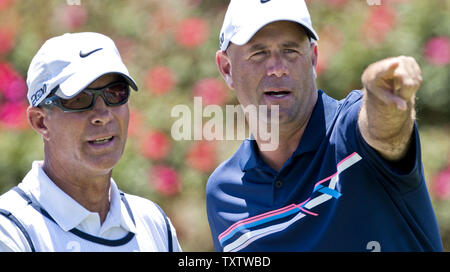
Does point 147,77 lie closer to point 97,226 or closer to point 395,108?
point 97,226

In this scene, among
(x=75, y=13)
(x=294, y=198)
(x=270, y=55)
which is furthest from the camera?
(x=75, y=13)

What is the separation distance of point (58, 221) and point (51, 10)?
14.3 feet

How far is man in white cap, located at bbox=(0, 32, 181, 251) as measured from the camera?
227 centimetres

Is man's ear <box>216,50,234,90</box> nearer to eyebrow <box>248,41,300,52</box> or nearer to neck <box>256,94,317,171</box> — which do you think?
eyebrow <box>248,41,300,52</box>

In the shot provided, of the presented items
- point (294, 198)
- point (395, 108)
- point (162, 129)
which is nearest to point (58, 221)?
point (294, 198)

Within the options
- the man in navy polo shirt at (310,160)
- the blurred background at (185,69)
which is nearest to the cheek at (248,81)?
the man in navy polo shirt at (310,160)

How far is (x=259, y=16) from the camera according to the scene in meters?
A: 2.52

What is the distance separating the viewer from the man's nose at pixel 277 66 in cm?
250

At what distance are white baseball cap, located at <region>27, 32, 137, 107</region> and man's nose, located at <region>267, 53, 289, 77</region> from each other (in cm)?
57

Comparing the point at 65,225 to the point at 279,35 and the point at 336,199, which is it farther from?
the point at 279,35

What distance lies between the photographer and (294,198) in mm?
2383

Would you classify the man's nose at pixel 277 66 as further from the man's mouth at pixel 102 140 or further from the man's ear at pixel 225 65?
the man's mouth at pixel 102 140
